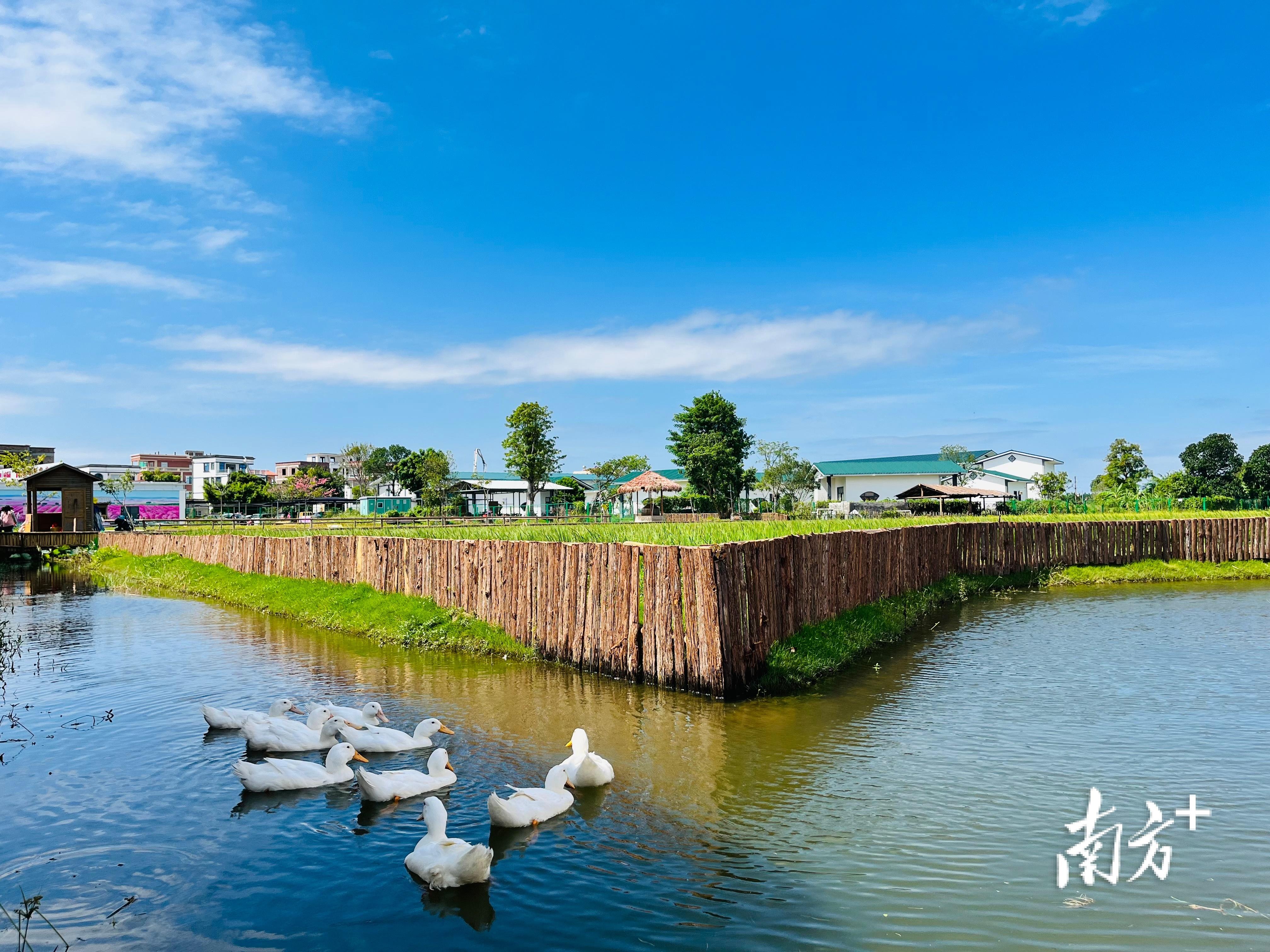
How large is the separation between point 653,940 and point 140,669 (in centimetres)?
1082

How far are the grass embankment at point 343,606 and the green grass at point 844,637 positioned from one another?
3939 millimetres

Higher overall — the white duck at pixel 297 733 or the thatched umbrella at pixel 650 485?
the thatched umbrella at pixel 650 485

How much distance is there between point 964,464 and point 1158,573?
4964 cm

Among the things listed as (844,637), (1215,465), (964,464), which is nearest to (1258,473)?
(1215,465)

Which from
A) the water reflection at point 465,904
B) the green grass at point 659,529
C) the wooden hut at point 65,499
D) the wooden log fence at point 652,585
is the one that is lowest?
the water reflection at point 465,904

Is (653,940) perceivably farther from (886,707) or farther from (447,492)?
(447,492)

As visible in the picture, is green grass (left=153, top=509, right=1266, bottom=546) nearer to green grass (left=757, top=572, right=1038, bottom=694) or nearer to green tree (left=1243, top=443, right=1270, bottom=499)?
green grass (left=757, top=572, right=1038, bottom=694)

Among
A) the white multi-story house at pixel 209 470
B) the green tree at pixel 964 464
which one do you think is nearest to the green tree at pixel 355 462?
the white multi-story house at pixel 209 470

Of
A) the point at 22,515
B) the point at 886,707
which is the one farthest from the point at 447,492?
the point at 886,707

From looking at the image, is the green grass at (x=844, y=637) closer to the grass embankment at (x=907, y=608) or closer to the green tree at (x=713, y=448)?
the grass embankment at (x=907, y=608)

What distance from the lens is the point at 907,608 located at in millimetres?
16828

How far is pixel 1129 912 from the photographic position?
4.93 meters

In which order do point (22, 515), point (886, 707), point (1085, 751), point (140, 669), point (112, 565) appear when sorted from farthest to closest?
point (22, 515) → point (112, 565) → point (140, 669) → point (886, 707) → point (1085, 751)

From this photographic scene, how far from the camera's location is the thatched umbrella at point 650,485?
2141 inches
